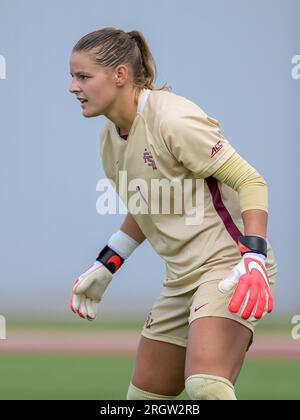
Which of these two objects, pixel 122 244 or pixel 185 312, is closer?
pixel 185 312

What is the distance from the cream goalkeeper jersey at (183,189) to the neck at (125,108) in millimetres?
28

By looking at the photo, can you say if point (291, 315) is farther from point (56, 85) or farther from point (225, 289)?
point (225, 289)

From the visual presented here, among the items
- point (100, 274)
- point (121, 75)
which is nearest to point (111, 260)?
point (100, 274)

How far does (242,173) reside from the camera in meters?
2.94

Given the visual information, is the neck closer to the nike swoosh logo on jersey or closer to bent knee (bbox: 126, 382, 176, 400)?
the nike swoosh logo on jersey

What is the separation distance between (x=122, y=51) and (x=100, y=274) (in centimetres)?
75

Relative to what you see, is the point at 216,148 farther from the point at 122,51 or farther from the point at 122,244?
the point at 122,244

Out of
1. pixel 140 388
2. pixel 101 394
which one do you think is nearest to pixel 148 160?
pixel 140 388

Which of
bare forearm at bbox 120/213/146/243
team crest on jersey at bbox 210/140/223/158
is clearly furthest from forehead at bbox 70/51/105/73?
bare forearm at bbox 120/213/146/243

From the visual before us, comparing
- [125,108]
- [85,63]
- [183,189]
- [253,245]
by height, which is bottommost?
[253,245]

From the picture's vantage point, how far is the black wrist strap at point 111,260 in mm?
3461

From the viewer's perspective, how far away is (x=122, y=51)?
3.15m

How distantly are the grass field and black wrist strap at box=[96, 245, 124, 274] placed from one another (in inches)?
41.6

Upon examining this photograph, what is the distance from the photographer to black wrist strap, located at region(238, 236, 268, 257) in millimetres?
A: 2838
